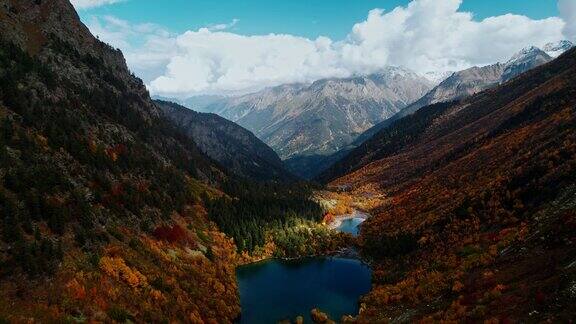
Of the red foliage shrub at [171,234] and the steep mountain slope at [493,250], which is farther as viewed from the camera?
the red foliage shrub at [171,234]

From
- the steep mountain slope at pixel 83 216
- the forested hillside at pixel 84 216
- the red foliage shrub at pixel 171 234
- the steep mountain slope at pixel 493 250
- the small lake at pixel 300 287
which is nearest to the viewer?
the steep mountain slope at pixel 493 250

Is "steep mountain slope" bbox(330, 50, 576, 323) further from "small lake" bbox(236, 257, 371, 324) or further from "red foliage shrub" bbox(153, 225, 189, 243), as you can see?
"red foliage shrub" bbox(153, 225, 189, 243)

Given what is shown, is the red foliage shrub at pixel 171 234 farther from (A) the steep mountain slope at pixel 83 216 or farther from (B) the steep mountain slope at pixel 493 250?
(B) the steep mountain slope at pixel 493 250

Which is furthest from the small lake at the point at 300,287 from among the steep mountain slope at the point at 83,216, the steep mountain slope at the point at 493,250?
the steep mountain slope at the point at 493,250

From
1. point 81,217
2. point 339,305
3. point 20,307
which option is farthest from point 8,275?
point 339,305

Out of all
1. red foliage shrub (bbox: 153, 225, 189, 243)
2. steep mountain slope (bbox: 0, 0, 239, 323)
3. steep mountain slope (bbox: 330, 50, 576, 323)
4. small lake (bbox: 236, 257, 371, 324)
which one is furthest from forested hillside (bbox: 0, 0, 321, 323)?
steep mountain slope (bbox: 330, 50, 576, 323)

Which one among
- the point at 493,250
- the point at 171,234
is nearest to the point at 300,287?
the point at 171,234

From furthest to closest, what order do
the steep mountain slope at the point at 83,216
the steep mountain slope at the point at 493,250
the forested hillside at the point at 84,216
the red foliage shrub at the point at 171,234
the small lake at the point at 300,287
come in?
the red foliage shrub at the point at 171,234
the small lake at the point at 300,287
the forested hillside at the point at 84,216
the steep mountain slope at the point at 83,216
the steep mountain slope at the point at 493,250
